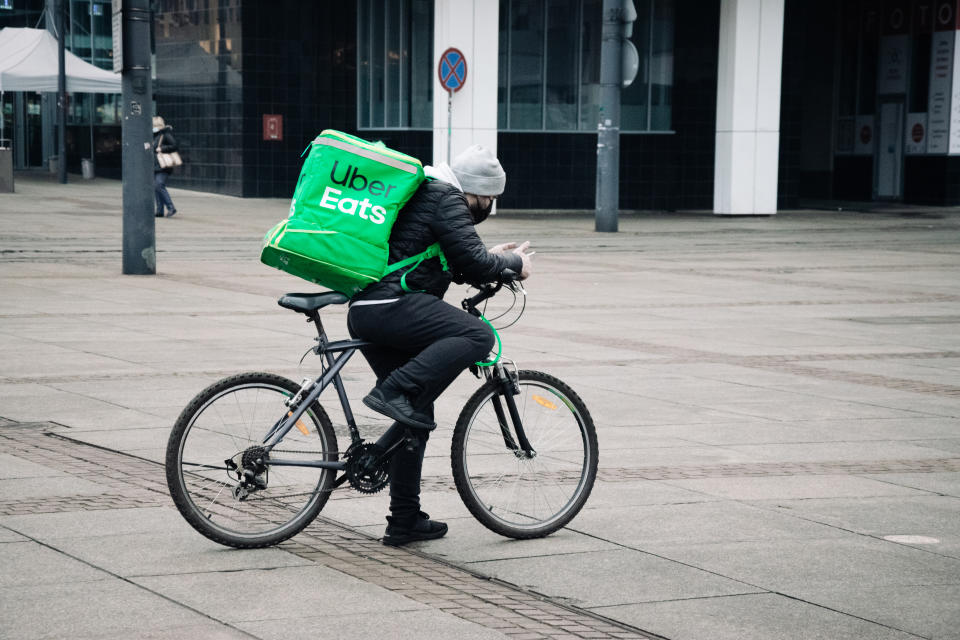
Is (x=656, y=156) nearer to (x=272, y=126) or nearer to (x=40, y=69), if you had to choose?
(x=272, y=126)

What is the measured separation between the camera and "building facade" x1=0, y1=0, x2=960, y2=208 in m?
28.0

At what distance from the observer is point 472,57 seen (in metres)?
26.8

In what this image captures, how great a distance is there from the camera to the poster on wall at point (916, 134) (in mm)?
33094

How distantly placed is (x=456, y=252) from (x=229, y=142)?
26849mm

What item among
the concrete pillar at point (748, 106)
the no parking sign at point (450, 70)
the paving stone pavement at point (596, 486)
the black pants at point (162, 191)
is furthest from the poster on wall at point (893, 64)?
the paving stone pavement at point (596, 486)

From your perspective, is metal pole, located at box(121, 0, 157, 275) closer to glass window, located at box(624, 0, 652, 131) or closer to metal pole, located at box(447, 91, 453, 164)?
metal pole, located at box(447, 91, 453, 164)

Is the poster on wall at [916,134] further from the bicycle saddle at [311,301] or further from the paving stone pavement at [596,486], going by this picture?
the bicycle saddle at [311,301]

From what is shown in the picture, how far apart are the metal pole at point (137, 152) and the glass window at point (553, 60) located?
14.2 m

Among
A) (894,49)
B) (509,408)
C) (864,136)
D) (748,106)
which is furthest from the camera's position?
(864,136)

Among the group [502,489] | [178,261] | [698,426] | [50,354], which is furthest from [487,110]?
[502,489]

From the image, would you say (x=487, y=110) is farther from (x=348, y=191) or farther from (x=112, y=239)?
(x=348, y=191)

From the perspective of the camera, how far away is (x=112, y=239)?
66.4 feet

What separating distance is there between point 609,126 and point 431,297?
1860 cm

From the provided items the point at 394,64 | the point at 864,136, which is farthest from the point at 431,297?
the point at 864,136
